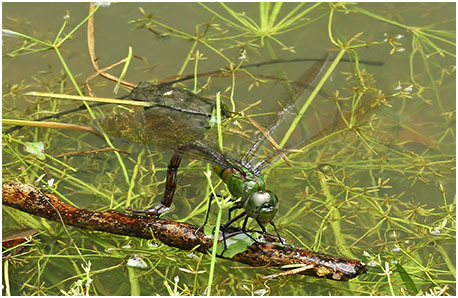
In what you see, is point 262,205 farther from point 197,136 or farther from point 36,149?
point 36,149

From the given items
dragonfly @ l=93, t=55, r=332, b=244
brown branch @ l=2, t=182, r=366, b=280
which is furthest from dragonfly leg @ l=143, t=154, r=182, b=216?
brown branch @ l=2, t=182, r=366, b=280

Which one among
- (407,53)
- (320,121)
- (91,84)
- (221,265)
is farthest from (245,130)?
(407,53)

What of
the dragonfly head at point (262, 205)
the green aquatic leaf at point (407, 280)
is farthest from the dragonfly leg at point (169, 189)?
the green aquatic leaf at point (407, 280)

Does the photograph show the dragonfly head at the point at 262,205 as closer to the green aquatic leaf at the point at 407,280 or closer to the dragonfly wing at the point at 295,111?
the dragonfly wing at the point at 295,111

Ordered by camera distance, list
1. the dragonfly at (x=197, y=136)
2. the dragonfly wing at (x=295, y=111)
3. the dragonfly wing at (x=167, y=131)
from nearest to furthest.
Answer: the dragonfly at (x=197, y=136) < the dragonfly wing at (x=167, y=131) < the dragonfly wing at (x=295, y=111)

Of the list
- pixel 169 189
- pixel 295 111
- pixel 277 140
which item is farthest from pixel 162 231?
pixel 295 111

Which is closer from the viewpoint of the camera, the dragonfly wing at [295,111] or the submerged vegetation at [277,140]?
the submerged vegetation at [277,140]
